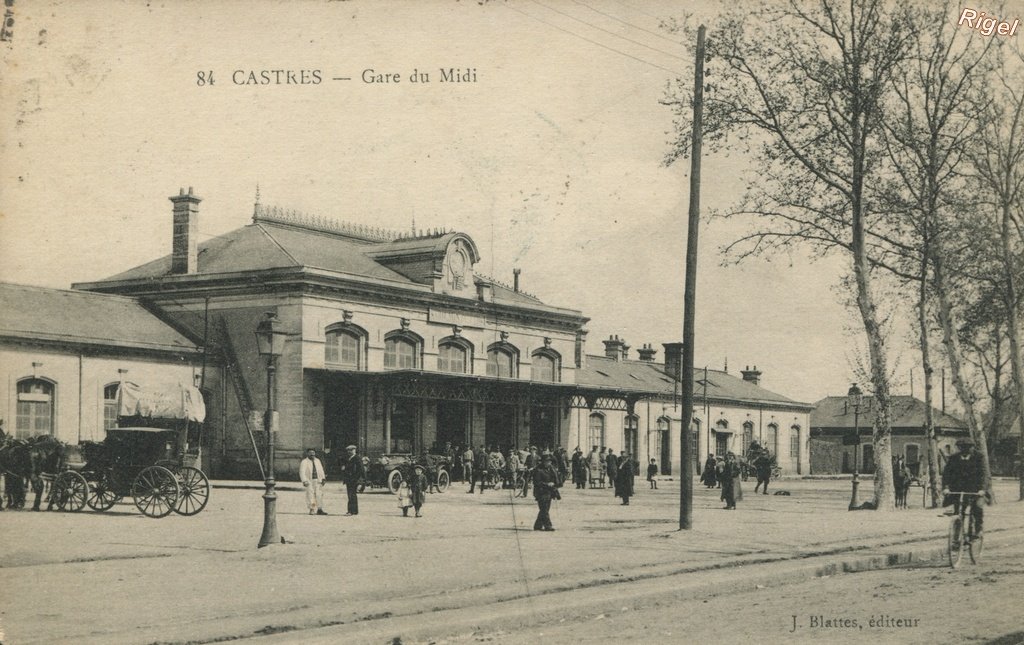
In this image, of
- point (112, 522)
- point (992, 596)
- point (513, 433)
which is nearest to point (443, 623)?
point (992, 596)

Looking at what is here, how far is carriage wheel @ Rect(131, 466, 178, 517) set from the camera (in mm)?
18453

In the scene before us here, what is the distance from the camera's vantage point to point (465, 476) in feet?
111

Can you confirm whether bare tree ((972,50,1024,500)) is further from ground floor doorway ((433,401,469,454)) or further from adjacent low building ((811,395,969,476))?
adjacent low building ((811,395,969,476))

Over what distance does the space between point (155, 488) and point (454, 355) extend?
20847mm

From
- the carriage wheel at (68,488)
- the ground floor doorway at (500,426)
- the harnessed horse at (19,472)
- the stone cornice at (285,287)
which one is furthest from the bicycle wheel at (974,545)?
the ground floor doorway at (500,426)

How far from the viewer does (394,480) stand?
28.0 metres

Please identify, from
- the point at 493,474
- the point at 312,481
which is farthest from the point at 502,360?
the point at 312,481

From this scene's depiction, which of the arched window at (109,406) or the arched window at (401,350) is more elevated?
the arched window at (401,350)

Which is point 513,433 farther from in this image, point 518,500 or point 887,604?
point 887,604

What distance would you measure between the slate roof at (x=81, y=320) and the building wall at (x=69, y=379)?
0.44 m

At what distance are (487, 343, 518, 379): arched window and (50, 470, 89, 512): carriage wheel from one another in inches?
881

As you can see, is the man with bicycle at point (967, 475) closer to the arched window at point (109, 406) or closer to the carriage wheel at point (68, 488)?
the carriage wheel at point (68, 488)

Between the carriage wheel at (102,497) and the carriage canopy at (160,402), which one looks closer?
the carriage wheel at (102,497)

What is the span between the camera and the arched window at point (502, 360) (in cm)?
4078
